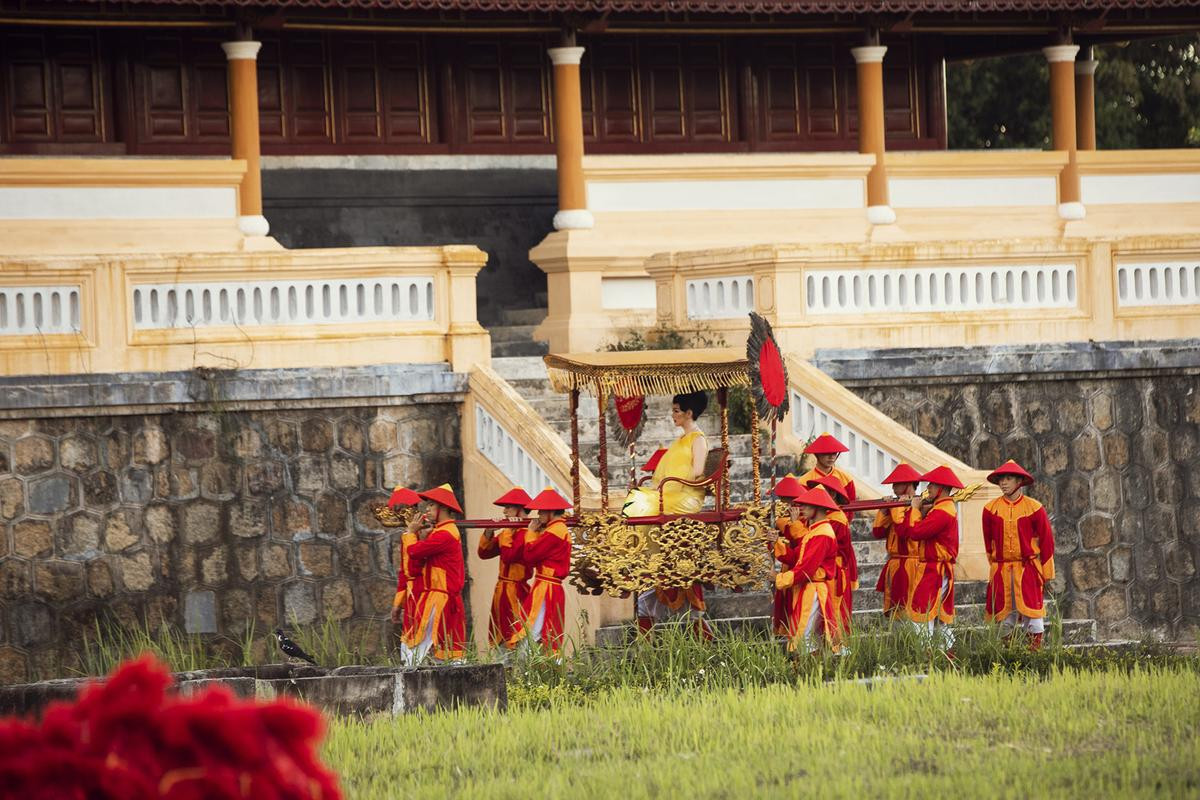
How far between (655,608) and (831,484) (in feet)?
3.91

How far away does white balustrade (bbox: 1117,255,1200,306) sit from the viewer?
16719 mm

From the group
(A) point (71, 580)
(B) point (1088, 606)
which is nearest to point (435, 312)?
(A) point (71, 580)

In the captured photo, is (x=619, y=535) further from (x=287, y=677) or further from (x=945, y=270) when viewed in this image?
(x=945, y=270)

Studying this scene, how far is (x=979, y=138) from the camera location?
95.5 ft

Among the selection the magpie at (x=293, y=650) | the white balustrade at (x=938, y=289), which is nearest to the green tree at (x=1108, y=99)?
the white balustrade at (x=938, y=289)

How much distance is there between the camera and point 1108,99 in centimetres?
2778

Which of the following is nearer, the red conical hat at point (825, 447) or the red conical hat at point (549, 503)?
the red conical hat at point (549, 503)

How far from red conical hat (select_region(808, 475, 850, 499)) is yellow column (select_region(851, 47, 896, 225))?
7.69 meters

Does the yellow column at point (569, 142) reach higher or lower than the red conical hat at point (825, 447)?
higher

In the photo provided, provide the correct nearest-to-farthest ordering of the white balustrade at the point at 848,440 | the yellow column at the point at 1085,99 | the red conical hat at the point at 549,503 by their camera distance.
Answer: the red conical hat at the point at 549,503 < the white balustrade at the point at 848,440 < the yellow column at the point at 1085,99

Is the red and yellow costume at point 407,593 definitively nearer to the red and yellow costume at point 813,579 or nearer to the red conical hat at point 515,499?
the red conical hat at point 515,499

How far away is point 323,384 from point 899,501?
4099 mm

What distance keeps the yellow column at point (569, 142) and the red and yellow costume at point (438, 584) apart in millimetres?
6855

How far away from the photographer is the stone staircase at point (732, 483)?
1280 cm
